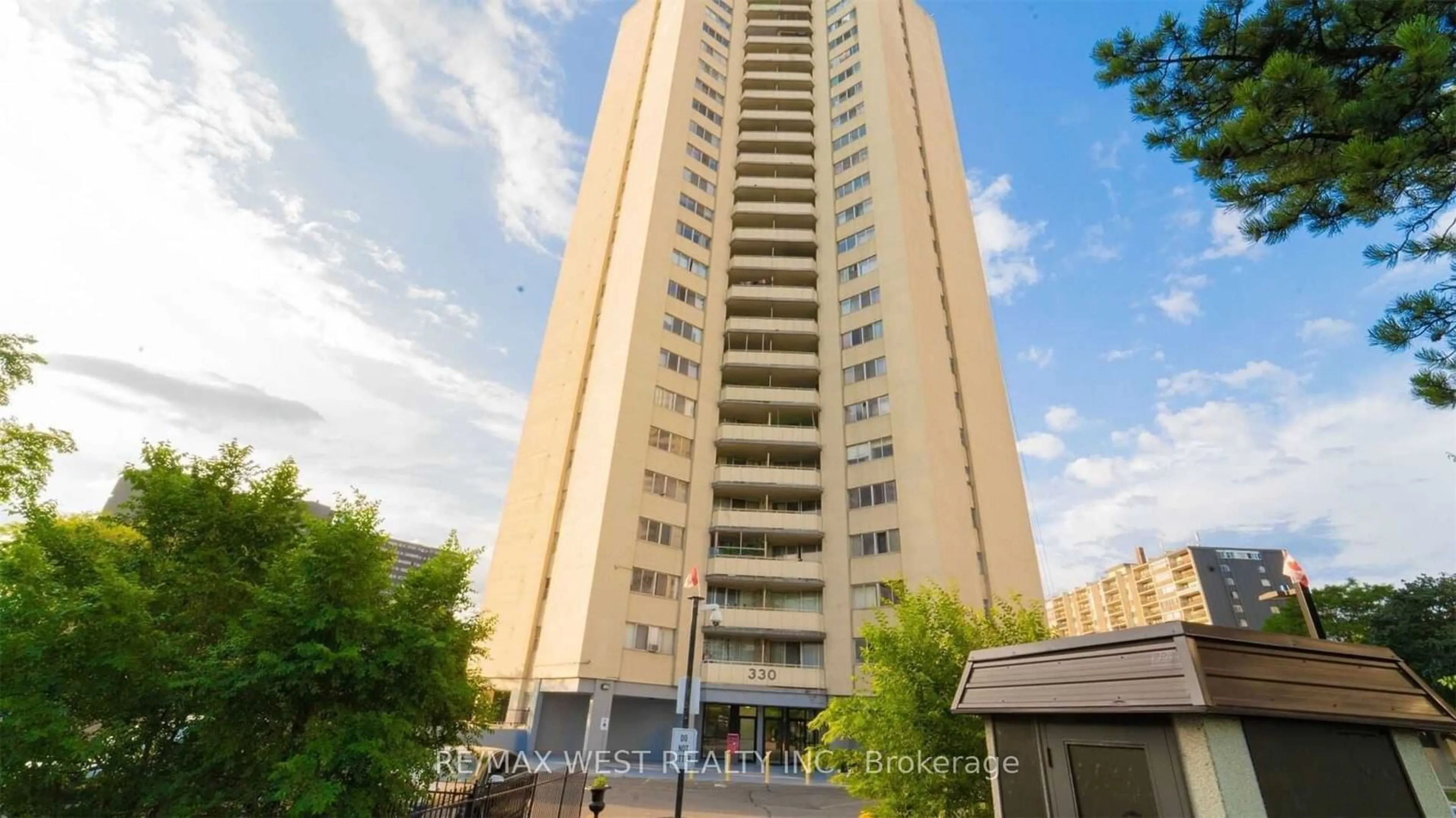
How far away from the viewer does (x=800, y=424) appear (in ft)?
131

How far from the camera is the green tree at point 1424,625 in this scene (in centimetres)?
3844

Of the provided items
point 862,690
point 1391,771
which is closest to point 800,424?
point 862,690

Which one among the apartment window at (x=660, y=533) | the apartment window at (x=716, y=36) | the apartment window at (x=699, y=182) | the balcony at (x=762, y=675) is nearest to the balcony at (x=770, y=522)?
the apartment window at (x=660, y=533)

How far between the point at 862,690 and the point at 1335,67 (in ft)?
94.5

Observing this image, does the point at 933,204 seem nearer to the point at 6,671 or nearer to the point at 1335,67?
the point at 1335,67

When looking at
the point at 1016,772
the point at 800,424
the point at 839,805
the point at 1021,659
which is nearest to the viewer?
the point at 1016,772

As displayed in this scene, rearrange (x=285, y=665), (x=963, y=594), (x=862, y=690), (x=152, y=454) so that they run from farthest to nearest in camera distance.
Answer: (x=963, y=594) → (x=862, y=690) → (x=152, y=454) → (x=285, y=665)

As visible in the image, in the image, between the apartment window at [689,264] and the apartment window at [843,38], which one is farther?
the apartment window at [843,38]

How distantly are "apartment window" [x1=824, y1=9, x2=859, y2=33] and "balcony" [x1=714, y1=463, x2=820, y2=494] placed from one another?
138ft

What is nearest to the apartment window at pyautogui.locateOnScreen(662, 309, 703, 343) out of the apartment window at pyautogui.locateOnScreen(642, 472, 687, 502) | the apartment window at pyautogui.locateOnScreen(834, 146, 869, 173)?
the apartment window at pyautogui.locateOnScreen(642, 472, 687, 502)

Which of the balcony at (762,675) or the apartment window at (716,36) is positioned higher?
the apartment window at (716,36)

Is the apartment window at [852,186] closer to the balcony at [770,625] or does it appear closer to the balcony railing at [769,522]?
the balcony railing at [769,522]

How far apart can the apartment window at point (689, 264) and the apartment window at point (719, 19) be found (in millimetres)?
26706

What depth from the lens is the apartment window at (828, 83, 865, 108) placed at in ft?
161
